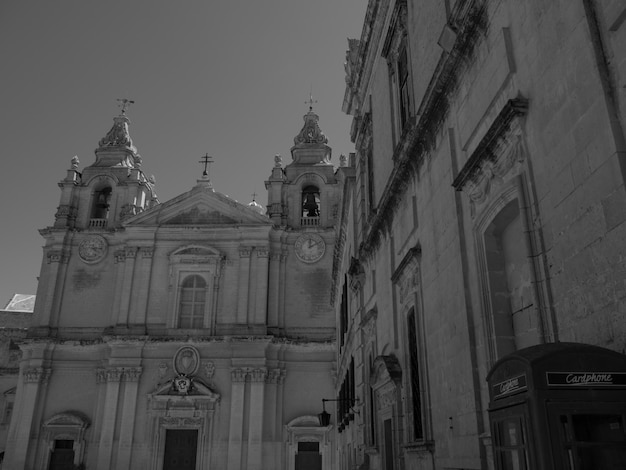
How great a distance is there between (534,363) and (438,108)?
5661 mm

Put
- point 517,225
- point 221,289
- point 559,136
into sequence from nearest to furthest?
point 559,136 < point 517,225 < point 221,289

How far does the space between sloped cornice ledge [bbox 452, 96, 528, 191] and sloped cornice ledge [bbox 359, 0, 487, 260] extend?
1.49 meters

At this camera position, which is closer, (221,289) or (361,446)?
(361,446)

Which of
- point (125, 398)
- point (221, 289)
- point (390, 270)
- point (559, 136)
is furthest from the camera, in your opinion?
point (221, 289)

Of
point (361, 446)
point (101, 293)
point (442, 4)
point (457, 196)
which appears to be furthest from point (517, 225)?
point (101, 293)

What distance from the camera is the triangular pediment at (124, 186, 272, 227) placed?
32562 mm

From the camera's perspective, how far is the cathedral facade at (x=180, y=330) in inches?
1121

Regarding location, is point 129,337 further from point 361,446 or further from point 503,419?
point 503,419

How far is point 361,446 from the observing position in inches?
594

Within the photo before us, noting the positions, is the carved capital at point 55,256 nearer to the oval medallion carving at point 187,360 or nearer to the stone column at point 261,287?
the oval medallion carving at point 187,360

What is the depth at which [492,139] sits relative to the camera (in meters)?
6.34

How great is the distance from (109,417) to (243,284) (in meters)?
9.01

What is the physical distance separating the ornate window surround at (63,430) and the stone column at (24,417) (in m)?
0.68

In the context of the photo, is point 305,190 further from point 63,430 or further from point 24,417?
point 24,417
